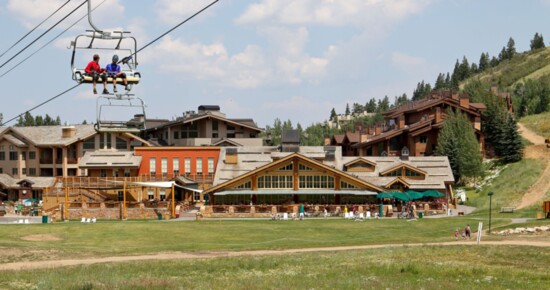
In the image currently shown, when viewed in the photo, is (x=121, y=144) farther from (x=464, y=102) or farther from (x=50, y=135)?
(x=464, y=102)

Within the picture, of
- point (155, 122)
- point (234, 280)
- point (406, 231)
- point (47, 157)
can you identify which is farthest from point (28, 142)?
point (234, 280)

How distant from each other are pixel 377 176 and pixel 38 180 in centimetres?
4949

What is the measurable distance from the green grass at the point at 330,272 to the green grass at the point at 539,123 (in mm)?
77942

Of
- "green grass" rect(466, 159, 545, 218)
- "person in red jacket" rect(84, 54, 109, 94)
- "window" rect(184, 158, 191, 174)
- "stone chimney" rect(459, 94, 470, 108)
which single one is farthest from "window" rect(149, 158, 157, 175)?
"person in red jacket" rect(84, 54, 109, 94)

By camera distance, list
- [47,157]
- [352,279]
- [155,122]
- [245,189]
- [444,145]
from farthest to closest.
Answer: [155,122] < [47,157] < [444,145] < [245,189] < [352,279]

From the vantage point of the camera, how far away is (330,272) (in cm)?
3928

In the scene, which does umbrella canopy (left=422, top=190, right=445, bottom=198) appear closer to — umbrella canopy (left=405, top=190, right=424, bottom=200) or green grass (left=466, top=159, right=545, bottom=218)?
umbrella canopy (left=405, top=190, right=424, bottom=200)

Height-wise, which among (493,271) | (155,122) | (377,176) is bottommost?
(493,271)

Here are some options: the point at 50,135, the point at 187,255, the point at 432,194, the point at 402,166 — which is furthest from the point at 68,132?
the point at 187,255

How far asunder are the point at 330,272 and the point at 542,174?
6620 cm

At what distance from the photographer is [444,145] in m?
108

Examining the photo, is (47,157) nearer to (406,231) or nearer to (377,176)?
(377,176)

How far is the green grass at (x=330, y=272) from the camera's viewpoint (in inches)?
1378

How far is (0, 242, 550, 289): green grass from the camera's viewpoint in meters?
35.0
